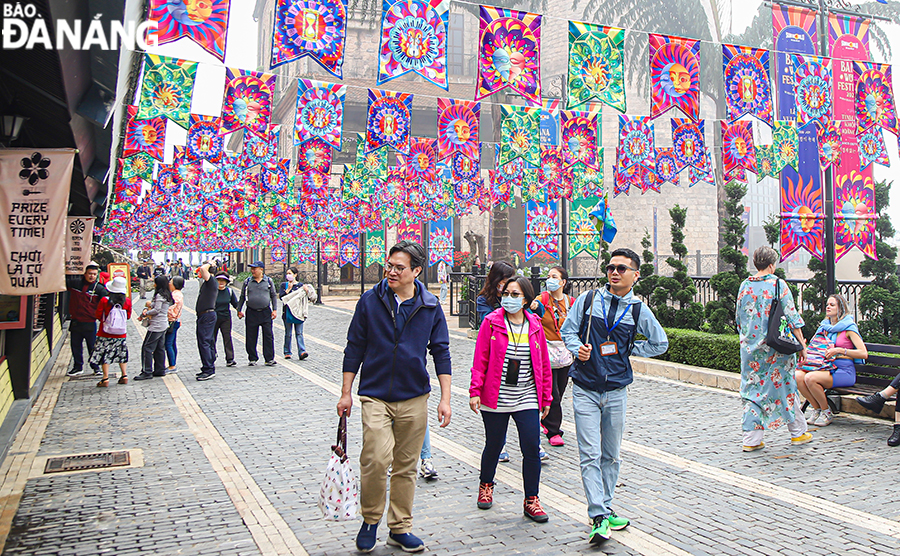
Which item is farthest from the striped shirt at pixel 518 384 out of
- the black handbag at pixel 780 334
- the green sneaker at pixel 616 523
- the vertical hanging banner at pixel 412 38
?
the vertical hanging banner at pixel 412 38

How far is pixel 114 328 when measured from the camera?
10.5m

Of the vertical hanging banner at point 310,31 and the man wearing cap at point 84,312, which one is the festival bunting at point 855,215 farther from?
the man wearing cap at point 84,312

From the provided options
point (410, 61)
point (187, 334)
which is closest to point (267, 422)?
point (410, 61)

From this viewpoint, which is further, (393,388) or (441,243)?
(441,243)

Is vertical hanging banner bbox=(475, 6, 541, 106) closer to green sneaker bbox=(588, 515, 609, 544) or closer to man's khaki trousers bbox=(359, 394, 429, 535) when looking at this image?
man's khaki trousers bbox=(359, 394, 429, 535)

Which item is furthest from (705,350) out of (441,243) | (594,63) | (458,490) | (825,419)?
(441,243)

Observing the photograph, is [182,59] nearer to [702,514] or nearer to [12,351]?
[12,351]

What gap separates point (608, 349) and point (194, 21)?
662 cm

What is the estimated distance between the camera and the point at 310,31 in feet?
31.3

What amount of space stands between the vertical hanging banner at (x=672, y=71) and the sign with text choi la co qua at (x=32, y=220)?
964 cm

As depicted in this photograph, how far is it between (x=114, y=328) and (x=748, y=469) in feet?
29.1

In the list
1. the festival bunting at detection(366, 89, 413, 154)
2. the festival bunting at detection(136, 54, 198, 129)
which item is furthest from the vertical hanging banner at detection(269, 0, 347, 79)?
the festival bunting at detection(366, 89, 413, 154)

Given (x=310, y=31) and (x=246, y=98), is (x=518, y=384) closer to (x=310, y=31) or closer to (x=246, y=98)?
(x=310, y=31)

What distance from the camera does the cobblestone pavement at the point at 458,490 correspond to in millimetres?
4344
